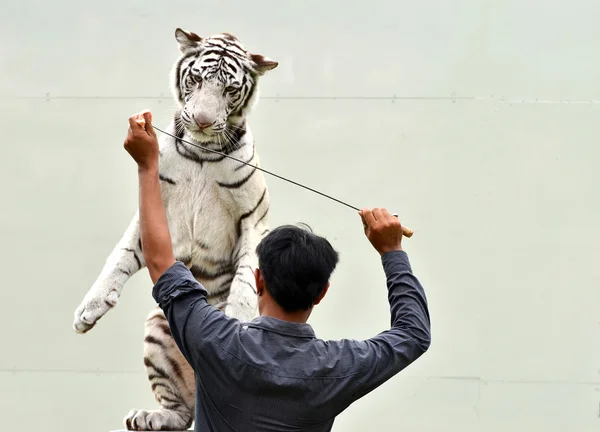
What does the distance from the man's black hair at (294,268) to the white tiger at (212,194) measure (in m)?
1.03

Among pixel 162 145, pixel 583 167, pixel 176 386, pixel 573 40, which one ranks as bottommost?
pixel 176 386

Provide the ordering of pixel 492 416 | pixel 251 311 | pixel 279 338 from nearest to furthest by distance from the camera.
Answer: pixel 279 338 → pixel 251 311 → pixel 492 416

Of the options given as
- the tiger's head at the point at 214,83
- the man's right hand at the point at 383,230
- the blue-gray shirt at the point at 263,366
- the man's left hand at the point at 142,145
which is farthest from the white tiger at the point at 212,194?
the blue-gray shirt at the point at 263,366

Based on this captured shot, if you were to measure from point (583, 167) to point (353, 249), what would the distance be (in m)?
1.20

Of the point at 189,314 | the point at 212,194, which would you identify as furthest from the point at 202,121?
the point at 189,314

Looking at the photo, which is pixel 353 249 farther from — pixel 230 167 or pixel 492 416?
pixel 230 167

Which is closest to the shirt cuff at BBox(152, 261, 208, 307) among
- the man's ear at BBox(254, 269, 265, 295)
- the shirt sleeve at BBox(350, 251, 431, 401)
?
the man's ear at BBox(254, 269, 265, 295)

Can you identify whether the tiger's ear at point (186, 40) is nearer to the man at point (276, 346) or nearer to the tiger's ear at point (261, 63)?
the tiger's ear at point (261, 63)

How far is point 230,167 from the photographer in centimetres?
273

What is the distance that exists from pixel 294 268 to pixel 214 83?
1.15 m

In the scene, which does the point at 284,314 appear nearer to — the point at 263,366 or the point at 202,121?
the point at 263,366

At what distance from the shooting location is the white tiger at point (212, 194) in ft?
8.75

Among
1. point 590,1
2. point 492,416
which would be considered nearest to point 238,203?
point 492,416

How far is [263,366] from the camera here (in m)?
1.59
